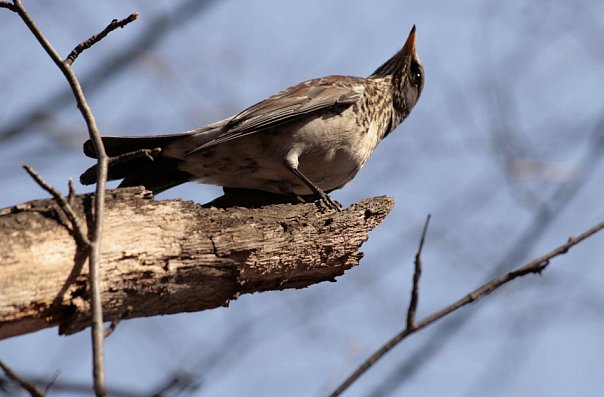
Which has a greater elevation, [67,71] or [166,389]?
[67,71]

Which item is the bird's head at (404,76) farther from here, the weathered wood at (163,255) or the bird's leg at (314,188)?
the weathered wood at (163,255)

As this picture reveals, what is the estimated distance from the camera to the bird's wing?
5.23 metres

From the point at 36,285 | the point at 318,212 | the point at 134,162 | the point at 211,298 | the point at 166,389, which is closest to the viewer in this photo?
the point at 166,389

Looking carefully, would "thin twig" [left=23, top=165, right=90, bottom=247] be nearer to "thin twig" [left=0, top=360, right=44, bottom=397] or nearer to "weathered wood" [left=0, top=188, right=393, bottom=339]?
"weathered wood" [left=0, top=188, right=393, bottom=339]

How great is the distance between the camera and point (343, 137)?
18.0 ft

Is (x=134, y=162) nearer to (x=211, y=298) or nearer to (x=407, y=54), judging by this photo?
(x=211, y=298)

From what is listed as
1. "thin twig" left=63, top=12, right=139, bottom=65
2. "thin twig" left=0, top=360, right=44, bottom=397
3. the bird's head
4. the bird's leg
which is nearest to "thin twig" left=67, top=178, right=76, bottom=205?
"thin twig" left=63, top=12, right=139, bottom=65

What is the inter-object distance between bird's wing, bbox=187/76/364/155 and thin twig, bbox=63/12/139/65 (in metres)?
1.74

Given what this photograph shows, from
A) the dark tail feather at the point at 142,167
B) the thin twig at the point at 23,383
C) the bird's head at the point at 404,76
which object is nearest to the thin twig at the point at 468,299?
the thin twig at the point at 23,383

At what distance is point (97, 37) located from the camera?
3408 millimetres

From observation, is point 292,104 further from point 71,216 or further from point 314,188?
point 71,216

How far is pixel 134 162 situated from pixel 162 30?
1.93m

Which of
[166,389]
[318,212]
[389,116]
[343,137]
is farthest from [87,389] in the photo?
[389,116]

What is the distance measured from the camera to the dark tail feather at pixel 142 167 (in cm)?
475
